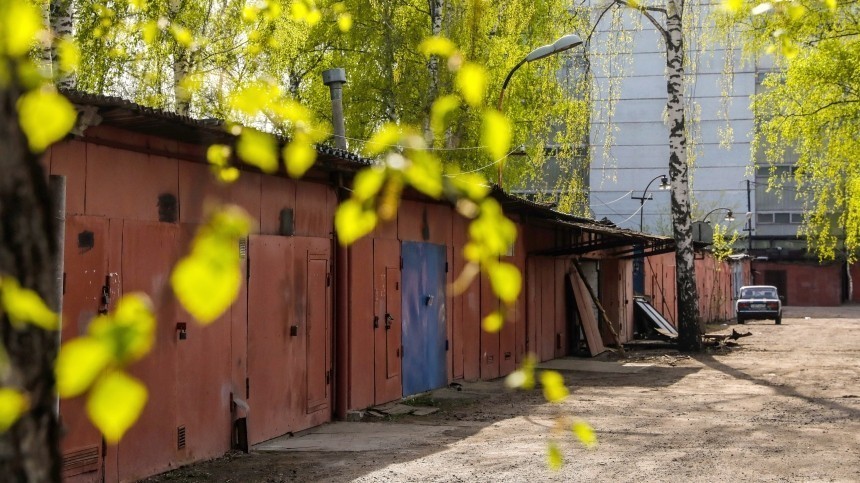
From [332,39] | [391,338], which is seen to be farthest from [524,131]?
[391,338]

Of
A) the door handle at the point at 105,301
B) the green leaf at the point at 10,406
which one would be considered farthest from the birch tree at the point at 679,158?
the green leaf at the point at 10,406

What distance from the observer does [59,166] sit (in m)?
7.80

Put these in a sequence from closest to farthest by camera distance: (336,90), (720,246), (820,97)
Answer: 1. (336,90)
2. (820,97)
3. (720,246)

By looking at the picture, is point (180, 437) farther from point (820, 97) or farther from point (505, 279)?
point (820, 97)

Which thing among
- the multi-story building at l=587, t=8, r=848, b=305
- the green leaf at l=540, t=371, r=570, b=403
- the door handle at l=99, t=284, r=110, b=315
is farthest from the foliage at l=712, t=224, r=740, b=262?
the green leaf at l=540, t=371, r=570, b=403

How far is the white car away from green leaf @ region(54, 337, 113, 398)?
42046mm

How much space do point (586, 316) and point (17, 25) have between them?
74.6 ft

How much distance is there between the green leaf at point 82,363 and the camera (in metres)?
1.59

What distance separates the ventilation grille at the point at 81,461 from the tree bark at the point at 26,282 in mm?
6080

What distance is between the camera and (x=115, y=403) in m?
1.61

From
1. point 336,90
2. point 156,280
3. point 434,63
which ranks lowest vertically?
point 156,280

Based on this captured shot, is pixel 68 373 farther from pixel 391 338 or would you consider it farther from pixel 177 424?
pixel 391 338

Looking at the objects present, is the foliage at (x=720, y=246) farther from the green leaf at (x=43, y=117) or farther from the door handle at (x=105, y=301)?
the green leaf at (x=43, y=117)

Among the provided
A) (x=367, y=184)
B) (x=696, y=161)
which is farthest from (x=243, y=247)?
(x=696, y=161)
